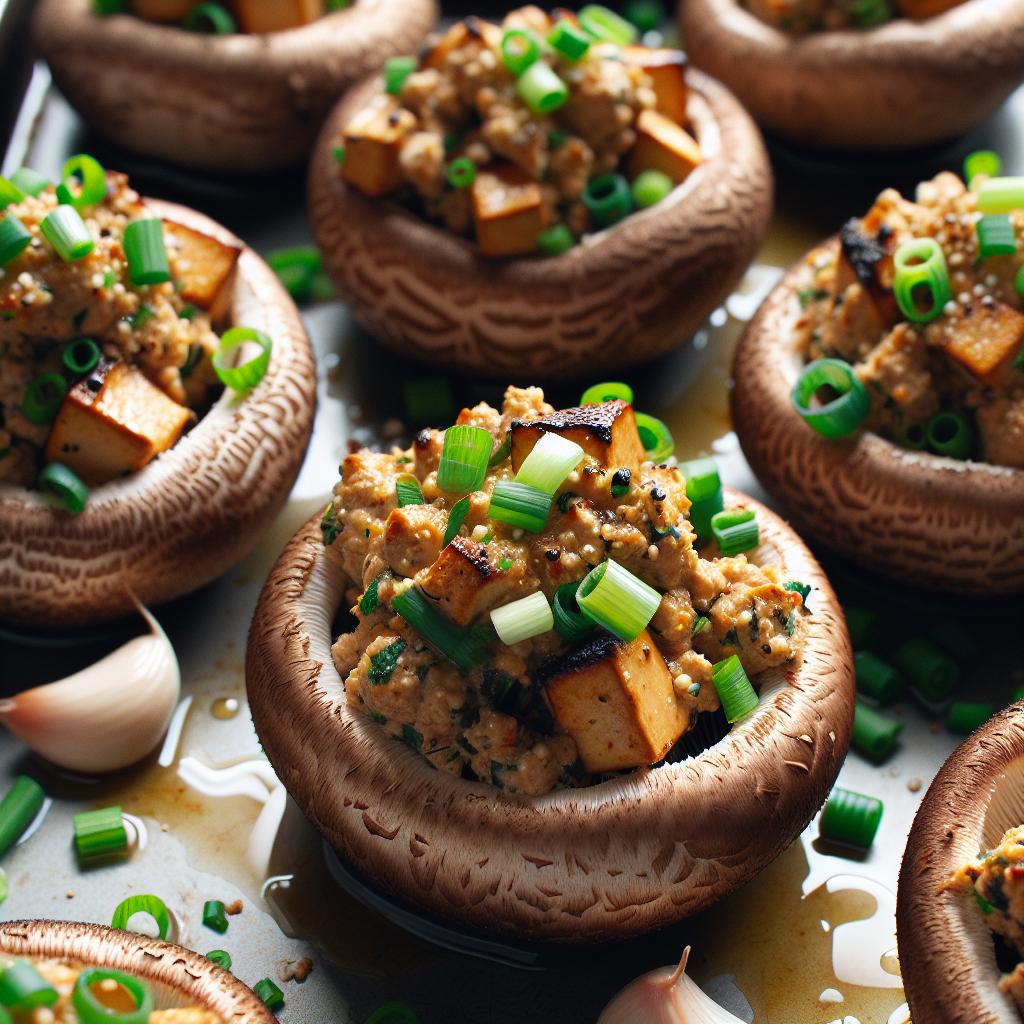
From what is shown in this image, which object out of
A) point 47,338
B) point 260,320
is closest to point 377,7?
point 260,320

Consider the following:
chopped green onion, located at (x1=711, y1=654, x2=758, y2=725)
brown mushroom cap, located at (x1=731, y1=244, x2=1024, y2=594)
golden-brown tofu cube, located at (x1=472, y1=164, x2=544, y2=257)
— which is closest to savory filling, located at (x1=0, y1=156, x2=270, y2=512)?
golden-brown tofu cube, located at (x1=472, y1=164, x2=544, y2=257)

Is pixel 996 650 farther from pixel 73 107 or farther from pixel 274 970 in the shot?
pixel 73 107

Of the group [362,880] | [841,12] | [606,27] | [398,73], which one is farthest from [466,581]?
[841,12]

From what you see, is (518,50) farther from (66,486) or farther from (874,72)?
(66,486)

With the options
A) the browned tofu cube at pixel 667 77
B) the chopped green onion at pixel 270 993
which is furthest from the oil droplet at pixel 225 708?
the browned tofu cube at pixel 667 77

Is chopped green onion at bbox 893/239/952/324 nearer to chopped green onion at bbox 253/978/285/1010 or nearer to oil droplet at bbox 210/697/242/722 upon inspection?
oil droplet at bbox 210/697/242/722
